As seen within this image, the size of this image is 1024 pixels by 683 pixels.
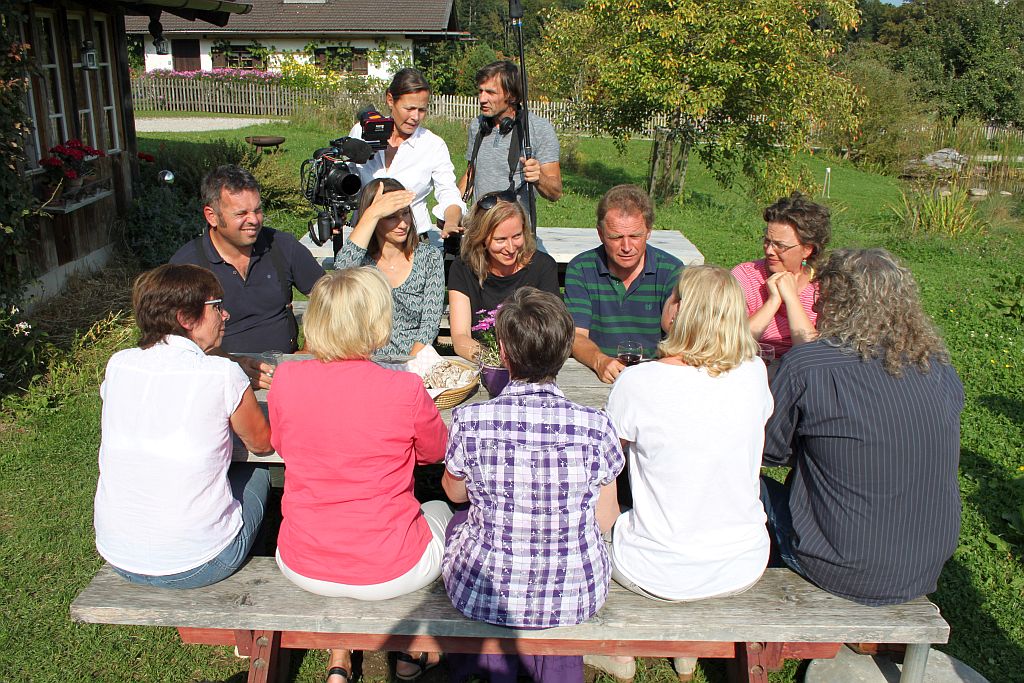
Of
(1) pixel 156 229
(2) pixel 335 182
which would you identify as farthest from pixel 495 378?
(1) pixel 156 229

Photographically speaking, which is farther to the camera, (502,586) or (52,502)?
(52,502)

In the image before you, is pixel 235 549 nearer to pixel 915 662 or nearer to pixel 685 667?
pixel 685 667

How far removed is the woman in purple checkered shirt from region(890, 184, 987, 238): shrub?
9088mm

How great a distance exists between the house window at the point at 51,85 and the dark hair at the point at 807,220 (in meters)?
6.14

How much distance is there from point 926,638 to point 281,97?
25679 millimetres

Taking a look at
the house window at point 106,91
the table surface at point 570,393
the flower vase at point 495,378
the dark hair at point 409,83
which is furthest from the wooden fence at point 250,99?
the flower vase at point 495,378

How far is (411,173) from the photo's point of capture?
4.62 meters

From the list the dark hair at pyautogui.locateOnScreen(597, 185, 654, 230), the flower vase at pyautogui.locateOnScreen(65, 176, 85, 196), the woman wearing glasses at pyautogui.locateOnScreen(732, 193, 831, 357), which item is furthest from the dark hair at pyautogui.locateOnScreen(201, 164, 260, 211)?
the flower vase at pyautogui.locateOnScreen(65, 176, 85, 196)

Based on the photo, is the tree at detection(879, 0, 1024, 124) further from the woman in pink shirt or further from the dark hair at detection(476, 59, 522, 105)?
the woman in pink shirt

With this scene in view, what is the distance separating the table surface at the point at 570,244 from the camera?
541 cm

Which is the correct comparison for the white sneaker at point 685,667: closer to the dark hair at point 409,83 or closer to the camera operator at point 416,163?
the camera operator at point 416,163

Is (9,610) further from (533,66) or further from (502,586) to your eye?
(533,66)

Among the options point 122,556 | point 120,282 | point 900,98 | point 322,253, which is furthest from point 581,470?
point 900,98

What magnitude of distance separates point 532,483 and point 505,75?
9.43 feet
